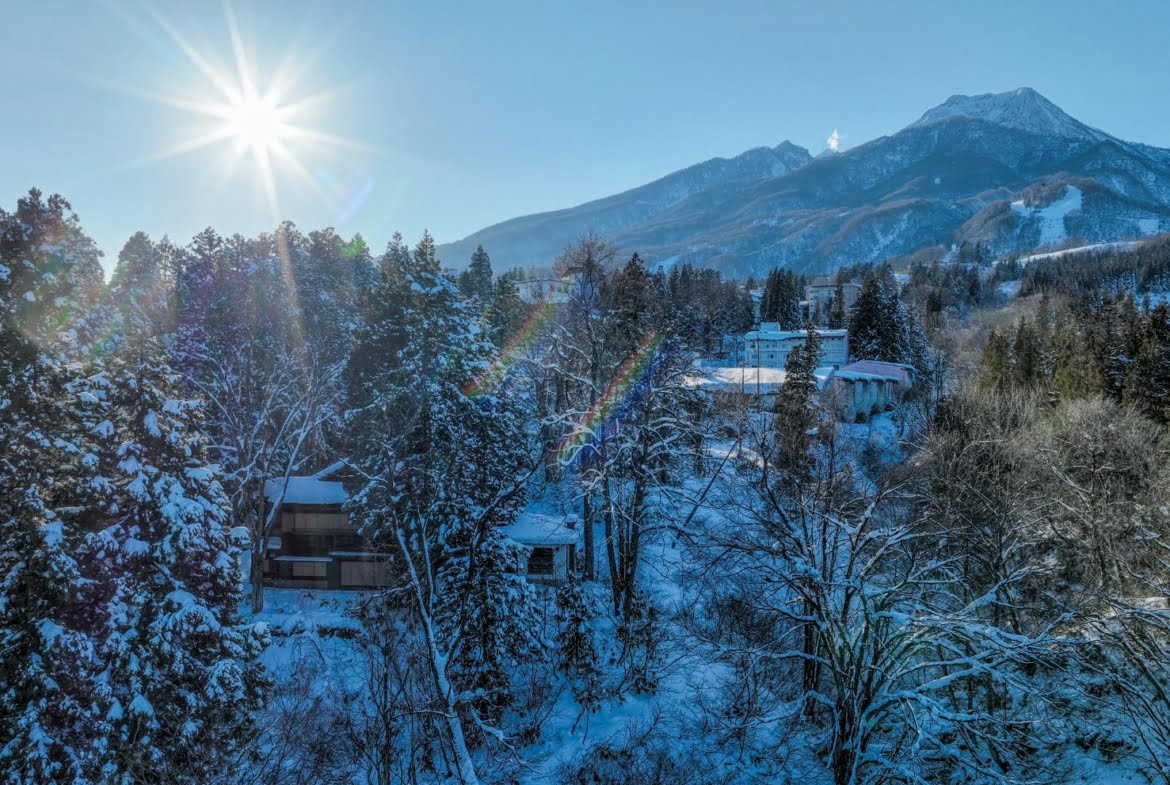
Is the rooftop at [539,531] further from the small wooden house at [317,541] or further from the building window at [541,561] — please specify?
the small wooden house at [317,541]

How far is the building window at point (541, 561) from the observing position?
23797 millimetres

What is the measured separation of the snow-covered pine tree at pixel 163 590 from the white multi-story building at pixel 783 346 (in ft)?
196

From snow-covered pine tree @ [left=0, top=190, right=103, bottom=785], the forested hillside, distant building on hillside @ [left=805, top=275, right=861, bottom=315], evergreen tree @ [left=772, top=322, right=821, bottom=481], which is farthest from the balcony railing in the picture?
distant building on hillside @ [left=805, top=275, right=861, bottom=315]

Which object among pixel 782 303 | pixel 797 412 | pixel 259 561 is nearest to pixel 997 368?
pixel 797 412

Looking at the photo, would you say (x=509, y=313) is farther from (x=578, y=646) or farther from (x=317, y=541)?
(x=578, y=646)

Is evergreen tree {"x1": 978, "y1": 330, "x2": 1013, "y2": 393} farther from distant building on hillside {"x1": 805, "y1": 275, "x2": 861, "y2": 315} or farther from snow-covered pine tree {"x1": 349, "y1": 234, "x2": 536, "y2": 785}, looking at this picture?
distant building on hillside {"x1": 805, "y1": 275, "x2": 861, "y2": 315}

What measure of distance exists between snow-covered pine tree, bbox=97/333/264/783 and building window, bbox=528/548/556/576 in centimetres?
1214

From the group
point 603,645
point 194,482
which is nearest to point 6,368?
point 194,482

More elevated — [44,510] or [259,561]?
[44,510]

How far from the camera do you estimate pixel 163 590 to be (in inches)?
481

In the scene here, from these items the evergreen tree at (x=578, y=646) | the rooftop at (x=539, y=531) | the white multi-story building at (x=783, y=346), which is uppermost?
the white multi-story building at (x=783, y=346)

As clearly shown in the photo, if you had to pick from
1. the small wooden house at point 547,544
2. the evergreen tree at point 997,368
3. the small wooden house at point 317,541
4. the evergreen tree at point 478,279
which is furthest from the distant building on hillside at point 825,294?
the small wooden house at point 317,541

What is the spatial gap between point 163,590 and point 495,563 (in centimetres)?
785

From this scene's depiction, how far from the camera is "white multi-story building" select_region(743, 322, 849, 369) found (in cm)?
6806
